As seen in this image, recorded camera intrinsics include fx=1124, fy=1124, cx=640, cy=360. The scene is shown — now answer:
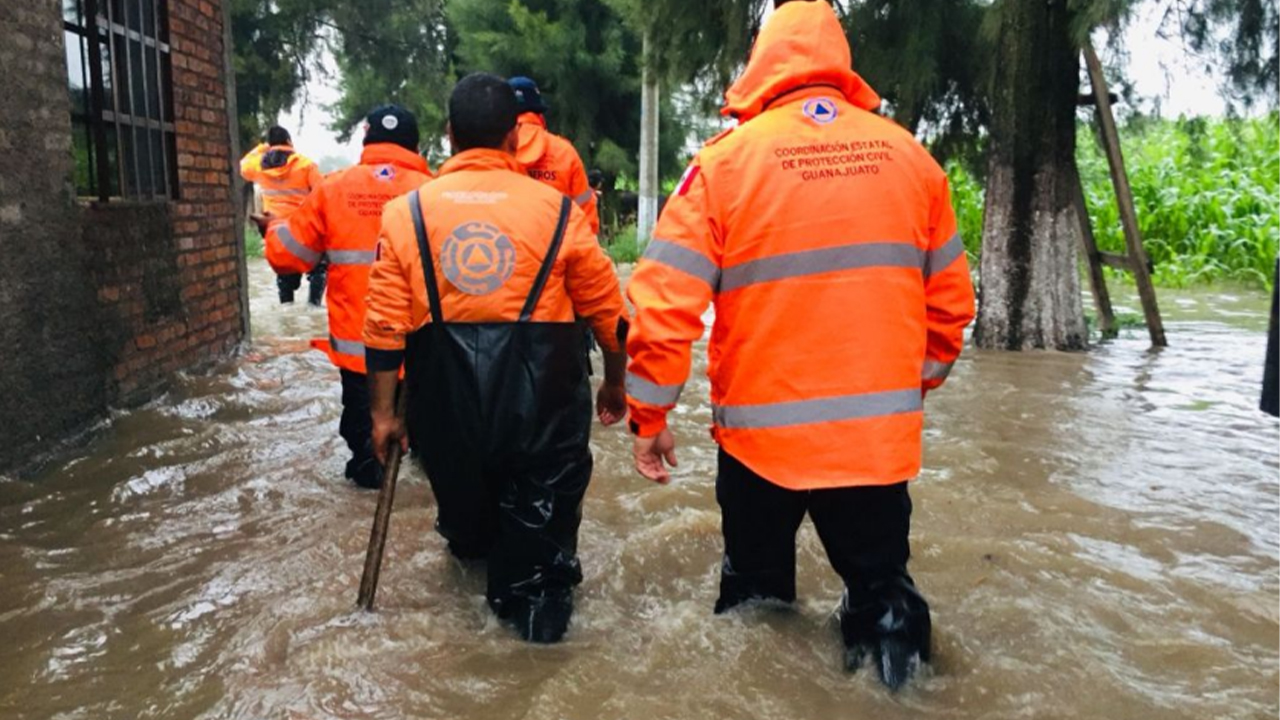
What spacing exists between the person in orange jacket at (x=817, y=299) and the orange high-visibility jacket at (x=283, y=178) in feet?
27.1

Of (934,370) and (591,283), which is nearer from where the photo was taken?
(934,370)

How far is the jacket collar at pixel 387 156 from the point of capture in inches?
198

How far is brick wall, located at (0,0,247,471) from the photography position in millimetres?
4938

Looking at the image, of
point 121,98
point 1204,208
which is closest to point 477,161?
point 121,98

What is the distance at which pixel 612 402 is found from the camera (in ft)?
12.5

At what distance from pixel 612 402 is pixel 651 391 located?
2.66 feet

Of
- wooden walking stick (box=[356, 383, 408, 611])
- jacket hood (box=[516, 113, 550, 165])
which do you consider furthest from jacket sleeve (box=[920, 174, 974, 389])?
jacket hood (box=[516, 113, 550, 165])

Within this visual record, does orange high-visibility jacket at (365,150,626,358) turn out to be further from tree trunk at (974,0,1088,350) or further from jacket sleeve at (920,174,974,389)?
tree trunk at (974,0,1088,350)

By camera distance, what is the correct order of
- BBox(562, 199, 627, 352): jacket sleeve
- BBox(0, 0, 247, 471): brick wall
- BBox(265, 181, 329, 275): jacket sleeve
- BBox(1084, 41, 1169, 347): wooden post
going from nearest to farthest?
1. BBox(562, 199, 627, 352): jacket sleeve
2. BBox(265, 181, 329, 275): jacket sleeve
3. BBox(0, 0, 247, 471): brick wall
4. BBox(1084, 41, 1169, 347): wooden post

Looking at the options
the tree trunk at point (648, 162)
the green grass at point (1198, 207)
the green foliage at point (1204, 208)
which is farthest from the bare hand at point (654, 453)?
the tree trunk at point (648, 162)

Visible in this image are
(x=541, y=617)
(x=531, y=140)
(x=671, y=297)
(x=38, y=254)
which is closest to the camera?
(x=671, y=297)

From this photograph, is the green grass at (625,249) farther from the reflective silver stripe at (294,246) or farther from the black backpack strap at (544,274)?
the black backpack strap at (544,274)

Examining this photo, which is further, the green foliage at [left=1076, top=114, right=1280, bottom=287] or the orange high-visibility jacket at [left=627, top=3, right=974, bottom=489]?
the green foliage at [left=1076, top=114, right=1280, bottom=287]

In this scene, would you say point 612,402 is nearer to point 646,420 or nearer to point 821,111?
point 646,420
